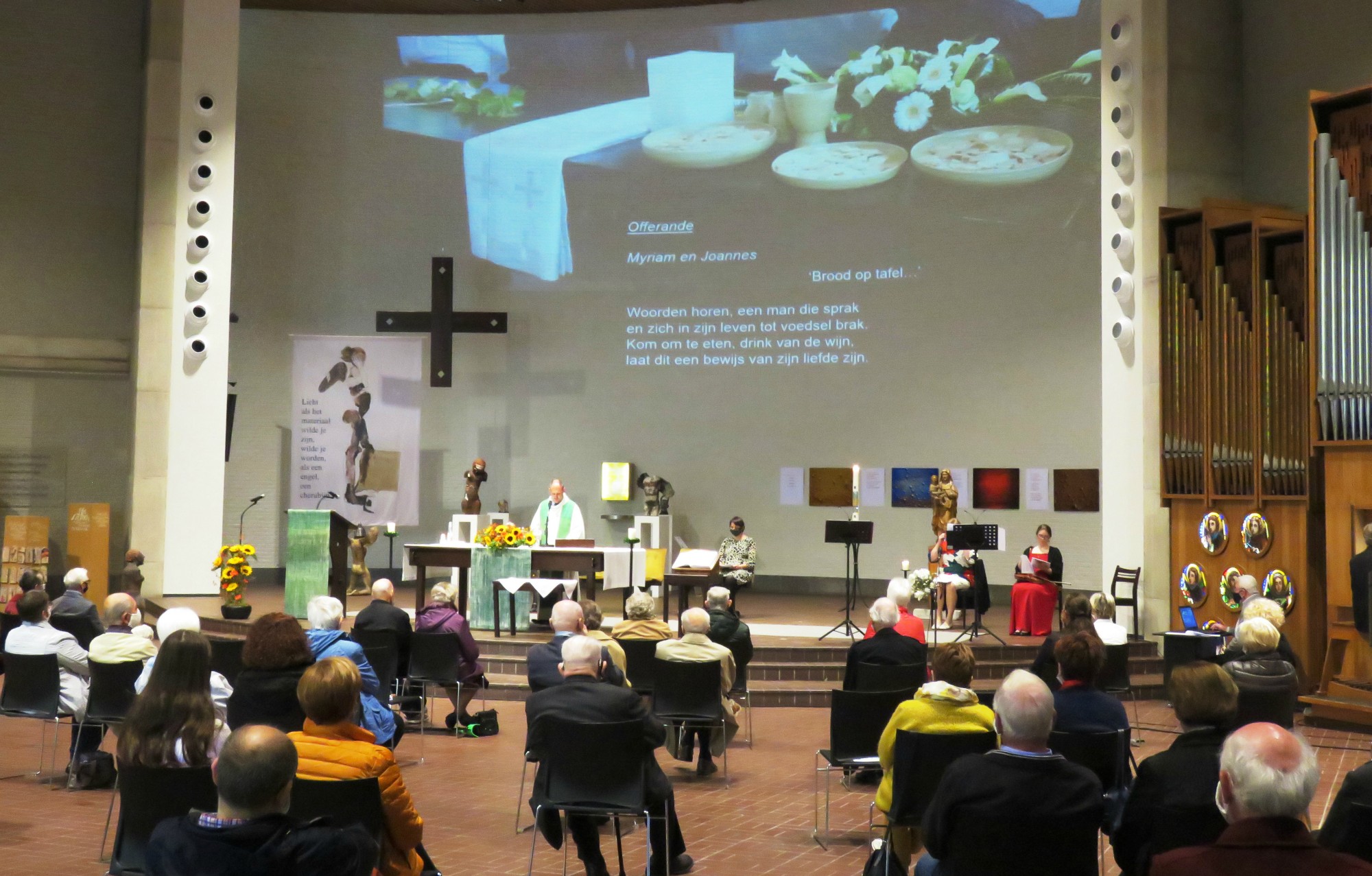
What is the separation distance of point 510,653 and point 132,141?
8876mm

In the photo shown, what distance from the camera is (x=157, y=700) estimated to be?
14.1ft

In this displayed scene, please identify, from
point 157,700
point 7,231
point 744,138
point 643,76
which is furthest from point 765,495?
point 157,700

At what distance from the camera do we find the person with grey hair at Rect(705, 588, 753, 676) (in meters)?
7.66

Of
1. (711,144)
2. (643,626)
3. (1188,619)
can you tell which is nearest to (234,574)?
(643,626)

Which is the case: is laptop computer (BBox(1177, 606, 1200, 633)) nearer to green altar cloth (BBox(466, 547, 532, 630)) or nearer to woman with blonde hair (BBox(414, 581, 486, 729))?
woman with blonde hair (BBox(414, 581, 486, 729))

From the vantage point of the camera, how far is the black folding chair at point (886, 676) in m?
6.47

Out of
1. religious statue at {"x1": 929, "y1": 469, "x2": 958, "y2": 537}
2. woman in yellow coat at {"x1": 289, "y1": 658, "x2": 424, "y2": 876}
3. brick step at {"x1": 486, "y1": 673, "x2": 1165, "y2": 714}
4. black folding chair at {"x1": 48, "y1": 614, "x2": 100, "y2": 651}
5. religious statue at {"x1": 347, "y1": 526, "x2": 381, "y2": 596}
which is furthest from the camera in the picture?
religious statue at {"x1": 347, "y1": 526, "x2": 381, "y2": 596}

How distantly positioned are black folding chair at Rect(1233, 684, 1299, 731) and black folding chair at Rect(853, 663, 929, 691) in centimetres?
152

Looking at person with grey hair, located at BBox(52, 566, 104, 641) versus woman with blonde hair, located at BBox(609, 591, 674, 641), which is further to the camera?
person with grey hair, located at BBox(52, 566, 104, 641)

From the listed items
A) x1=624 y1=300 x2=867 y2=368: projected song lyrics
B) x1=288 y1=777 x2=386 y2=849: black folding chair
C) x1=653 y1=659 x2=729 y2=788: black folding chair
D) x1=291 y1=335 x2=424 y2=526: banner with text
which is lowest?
x1=653 y1=659 x2=729 y2=788: black folding chair

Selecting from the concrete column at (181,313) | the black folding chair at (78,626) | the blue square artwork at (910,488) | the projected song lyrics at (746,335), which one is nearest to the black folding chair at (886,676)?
the black folding chair at (78,626)

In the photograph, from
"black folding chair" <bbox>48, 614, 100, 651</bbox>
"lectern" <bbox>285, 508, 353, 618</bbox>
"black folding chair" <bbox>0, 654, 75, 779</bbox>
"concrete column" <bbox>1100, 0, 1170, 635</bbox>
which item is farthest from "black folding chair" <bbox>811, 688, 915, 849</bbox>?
"lectern" <bbox>285, 508, 353, 618</bbox>

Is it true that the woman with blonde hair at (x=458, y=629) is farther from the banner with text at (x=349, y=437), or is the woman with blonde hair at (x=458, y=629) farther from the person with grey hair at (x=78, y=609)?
the banner with text at (x=349, y=437)

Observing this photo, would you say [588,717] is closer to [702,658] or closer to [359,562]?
[702,658]
